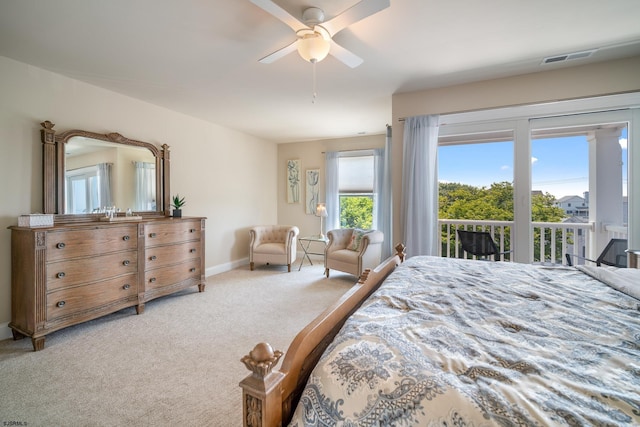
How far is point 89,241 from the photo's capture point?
256 centimetres

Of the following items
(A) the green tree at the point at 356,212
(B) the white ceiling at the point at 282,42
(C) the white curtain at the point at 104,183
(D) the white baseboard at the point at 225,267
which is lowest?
(D) the white baseboard at the point at 225,267

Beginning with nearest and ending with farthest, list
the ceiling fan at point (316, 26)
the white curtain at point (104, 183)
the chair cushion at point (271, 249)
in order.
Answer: the ceiling fan at point (316, 26)
the white curtain at point (104, 183)
the chair cushion at point (271, 249)

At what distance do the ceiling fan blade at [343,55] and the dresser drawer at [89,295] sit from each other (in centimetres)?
297

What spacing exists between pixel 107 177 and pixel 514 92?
15.1 ft

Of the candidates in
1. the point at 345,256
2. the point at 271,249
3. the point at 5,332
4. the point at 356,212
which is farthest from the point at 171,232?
the point at 356,212

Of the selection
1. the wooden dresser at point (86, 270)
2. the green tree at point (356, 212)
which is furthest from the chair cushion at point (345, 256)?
the wooden dresser at point (86, 270)

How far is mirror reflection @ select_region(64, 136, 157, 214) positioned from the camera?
2854mm

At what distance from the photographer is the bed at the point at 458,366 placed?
0.66 meters

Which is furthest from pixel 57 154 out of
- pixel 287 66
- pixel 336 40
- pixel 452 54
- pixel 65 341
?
pixel 452 54

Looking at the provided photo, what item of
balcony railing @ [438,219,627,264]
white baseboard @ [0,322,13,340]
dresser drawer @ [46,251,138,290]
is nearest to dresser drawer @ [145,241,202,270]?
dresser drawer @ [46,251,138,290]

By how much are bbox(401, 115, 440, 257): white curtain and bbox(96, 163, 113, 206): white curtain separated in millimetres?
3494

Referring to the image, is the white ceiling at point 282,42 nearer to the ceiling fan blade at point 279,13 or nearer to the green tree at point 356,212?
the ceiling fan blade at point 279,13

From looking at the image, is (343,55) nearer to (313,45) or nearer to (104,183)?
(313,45)

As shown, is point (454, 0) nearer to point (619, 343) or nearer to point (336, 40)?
point (336, 40)
